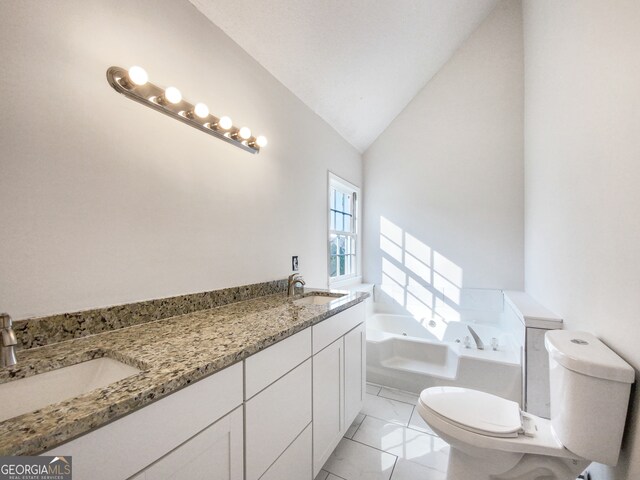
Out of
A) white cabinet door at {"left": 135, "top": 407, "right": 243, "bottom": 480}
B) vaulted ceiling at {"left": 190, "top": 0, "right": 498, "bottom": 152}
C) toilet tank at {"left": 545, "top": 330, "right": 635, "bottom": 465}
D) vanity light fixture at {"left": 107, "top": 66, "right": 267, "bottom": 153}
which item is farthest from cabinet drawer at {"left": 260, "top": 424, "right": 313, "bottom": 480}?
vaulted ceiling at {"left": 190, "top": 0, "right": 498, "bottom": 152}

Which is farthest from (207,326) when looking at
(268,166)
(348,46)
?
(348,46)

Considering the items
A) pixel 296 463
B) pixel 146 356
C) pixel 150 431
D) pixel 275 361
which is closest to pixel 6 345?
pixel 146 356

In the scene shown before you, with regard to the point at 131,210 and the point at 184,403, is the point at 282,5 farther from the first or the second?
the point at 184,403

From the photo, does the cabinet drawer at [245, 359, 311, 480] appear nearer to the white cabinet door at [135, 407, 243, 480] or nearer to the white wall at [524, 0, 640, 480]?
the white cabinet door at [135, 407, 243, 480]

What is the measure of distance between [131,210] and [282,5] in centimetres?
141

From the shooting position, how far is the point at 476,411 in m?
1.22

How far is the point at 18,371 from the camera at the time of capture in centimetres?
70

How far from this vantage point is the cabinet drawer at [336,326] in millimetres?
1328

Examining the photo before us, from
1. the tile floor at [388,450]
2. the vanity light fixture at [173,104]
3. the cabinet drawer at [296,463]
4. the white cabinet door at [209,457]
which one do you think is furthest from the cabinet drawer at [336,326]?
the vanity light fixture at [173,104]

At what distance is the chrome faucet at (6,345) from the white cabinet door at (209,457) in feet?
1.55

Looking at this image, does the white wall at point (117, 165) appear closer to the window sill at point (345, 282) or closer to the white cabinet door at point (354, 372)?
the white cabinet door at point (354, 372)

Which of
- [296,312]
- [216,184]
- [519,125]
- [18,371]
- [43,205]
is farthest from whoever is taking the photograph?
[519,125]

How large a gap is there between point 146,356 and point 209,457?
0.34m

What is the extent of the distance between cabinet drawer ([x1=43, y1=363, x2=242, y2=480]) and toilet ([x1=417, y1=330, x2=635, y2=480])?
1007 mm
